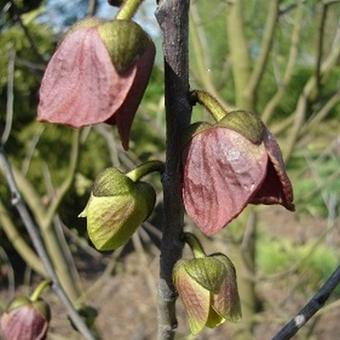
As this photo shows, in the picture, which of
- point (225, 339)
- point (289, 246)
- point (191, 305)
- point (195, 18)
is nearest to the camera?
point (191, 305)

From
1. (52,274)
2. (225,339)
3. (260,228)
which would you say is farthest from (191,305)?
(260,228)

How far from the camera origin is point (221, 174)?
67cm

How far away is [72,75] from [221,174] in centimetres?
15

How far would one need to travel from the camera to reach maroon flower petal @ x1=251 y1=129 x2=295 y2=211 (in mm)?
652

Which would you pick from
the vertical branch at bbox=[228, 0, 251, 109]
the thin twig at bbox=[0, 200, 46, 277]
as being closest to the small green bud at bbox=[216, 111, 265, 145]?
the thin twig at bbox=[0, 200, 46, 277]

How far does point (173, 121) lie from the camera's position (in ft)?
2.21

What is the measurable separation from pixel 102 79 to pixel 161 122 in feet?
7.56

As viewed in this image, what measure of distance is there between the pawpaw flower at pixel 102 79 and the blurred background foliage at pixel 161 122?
346mm

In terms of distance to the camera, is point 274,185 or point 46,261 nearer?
point 274,185

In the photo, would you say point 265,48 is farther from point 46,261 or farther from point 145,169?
point 145,169

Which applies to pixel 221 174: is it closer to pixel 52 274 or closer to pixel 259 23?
pixel 52 274

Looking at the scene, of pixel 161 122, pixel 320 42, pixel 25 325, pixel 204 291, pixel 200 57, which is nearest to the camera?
pixel 204 291

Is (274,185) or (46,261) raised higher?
(274,185)

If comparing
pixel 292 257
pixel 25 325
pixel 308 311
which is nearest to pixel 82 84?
pixel 308 311
